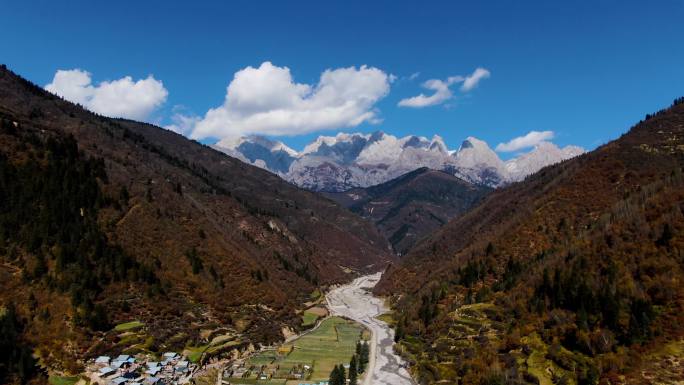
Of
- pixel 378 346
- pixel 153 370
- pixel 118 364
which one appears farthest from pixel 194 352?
pixel 378 346

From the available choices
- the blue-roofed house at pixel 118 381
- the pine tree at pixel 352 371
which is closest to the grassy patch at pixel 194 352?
A: the blue-roofed house at pixel 118 381

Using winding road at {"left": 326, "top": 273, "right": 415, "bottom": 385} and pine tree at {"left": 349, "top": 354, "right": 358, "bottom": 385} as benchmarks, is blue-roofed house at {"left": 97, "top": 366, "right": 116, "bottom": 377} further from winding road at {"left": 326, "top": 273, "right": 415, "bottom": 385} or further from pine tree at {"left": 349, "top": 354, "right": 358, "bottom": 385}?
winding road at {"left": 326, "top": 273, "right": 415, "bottom": 385}

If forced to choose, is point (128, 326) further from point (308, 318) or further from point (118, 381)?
point (308, 318)

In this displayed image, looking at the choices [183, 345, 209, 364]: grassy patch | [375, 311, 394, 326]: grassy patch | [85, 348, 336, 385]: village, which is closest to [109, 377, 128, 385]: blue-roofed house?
[85, 348, 336, 385]: village

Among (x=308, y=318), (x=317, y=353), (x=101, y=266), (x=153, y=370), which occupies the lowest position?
(x=317, y=353)

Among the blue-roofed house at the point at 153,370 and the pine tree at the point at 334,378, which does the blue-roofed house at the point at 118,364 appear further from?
the pine tree at the point at 334,378
